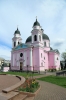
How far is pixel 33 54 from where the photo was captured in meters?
40.1

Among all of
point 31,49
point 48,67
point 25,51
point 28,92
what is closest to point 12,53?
point 25,51

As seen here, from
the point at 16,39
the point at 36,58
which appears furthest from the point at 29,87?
the point at 16,39

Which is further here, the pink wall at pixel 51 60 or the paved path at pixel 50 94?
the pink wall at pixel 51 60

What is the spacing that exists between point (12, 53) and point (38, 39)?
41.8 ft

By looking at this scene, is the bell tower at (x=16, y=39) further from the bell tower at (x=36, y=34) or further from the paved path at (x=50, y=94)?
the paved path at (x=50, y=94)

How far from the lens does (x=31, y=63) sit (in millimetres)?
38500

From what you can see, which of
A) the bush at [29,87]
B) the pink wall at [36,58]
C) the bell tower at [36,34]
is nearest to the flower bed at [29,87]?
the bush at [29,87]

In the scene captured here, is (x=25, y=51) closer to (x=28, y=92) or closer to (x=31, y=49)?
(x=31, y=49)

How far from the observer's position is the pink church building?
127ft

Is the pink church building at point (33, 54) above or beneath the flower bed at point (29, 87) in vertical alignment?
above

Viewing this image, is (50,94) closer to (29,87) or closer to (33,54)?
(29,87)

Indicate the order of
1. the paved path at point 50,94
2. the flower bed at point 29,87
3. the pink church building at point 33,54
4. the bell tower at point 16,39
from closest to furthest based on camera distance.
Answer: the paved path at point 50,94 → the flower bed at point 29,87 → the pink church building at point 33,54 → the bell tower at point 16,39

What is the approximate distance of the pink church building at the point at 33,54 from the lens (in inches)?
1526

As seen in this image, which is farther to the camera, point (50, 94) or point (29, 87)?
point (29, 87)
